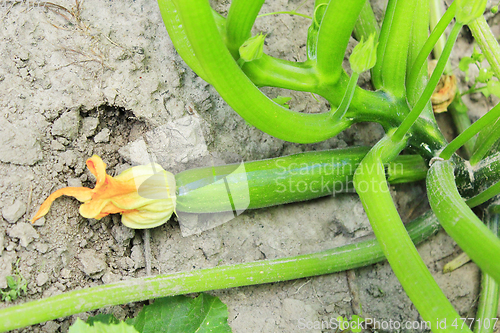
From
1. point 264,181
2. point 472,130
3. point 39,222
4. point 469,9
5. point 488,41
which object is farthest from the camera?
point 488,41

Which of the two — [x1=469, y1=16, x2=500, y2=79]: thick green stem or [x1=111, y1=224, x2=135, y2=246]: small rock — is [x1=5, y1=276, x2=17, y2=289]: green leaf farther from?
[x1=469, y1=16, x2=500, y2=79]: thick green stem

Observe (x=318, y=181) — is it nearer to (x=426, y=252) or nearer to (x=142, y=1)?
(x=426, y=252)

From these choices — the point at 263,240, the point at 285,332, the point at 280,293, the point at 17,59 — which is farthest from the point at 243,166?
the point at 17,59

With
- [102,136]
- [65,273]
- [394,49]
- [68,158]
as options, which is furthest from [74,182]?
[394,49]

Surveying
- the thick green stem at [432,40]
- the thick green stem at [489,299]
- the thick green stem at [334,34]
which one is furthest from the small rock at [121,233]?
the thick green stem at [489,299]

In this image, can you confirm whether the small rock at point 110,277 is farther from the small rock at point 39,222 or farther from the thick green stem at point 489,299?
the thick green stem at point 489,299

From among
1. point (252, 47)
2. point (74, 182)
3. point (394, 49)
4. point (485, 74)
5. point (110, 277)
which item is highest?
point (485, 74)

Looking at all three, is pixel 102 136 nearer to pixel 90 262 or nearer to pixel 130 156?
pixel 130 156
